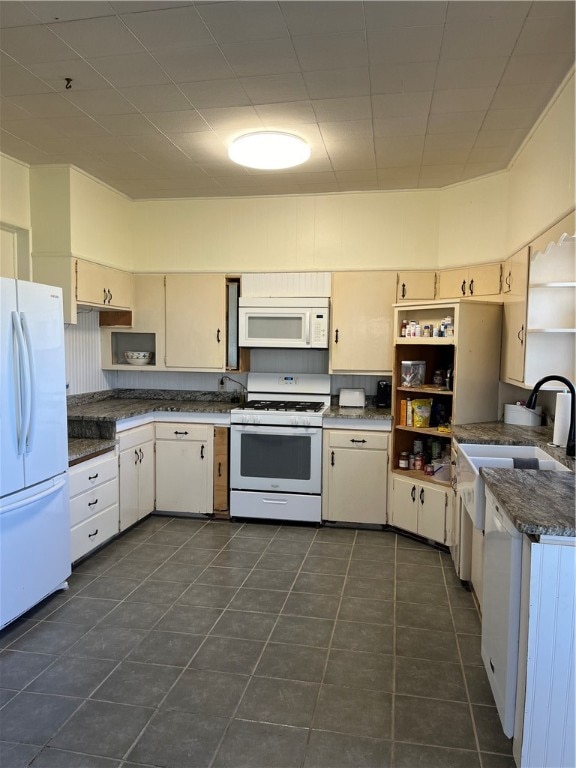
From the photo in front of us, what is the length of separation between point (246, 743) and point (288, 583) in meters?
1.27

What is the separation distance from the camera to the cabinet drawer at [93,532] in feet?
10.7

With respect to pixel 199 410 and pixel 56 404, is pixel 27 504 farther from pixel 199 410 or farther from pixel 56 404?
pixel 199 410

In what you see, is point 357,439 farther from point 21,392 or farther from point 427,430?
point 21,392

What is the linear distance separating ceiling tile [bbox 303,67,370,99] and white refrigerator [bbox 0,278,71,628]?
5.53ft

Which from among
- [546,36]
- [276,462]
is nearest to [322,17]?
[546,36]

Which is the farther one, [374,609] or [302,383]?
[302,383]

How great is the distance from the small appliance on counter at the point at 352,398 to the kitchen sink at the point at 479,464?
49.8 inches

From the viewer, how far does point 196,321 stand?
14.8ft

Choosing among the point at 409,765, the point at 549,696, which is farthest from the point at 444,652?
the point at 549,696

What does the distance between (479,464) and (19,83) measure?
9.66 ft

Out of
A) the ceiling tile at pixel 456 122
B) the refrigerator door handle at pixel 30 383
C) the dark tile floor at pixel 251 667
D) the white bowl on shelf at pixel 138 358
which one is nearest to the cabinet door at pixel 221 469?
the dark tile floor at pixel 251 667

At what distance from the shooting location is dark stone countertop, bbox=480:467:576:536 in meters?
1.57

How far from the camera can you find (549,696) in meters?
1.59

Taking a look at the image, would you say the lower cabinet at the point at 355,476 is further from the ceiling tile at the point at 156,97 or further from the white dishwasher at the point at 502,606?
the ceiling tile at the point at 156,97
